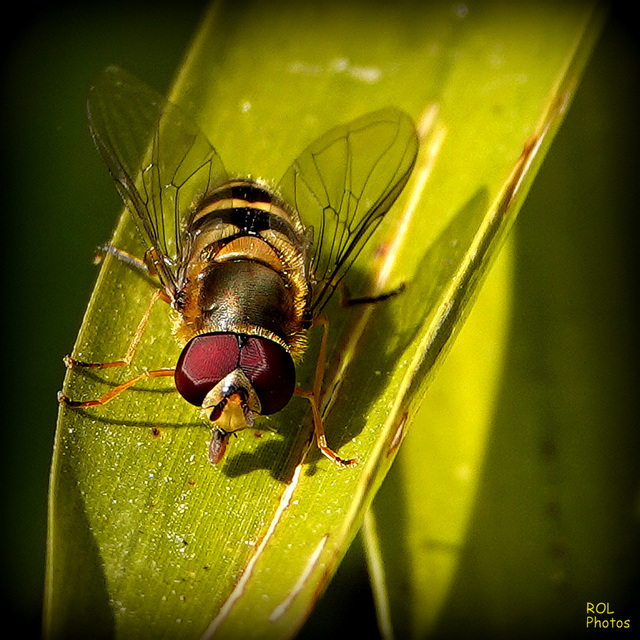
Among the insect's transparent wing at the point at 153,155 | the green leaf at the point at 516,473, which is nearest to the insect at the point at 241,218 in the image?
the insect's transparent wing at the point at 153,155

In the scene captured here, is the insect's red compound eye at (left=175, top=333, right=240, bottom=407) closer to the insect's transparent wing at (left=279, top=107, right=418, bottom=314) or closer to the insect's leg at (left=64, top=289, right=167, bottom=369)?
the insect's leg at (left=64, top=289, right=167, bottom=369)

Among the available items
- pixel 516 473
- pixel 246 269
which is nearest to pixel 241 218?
pixel 246 269

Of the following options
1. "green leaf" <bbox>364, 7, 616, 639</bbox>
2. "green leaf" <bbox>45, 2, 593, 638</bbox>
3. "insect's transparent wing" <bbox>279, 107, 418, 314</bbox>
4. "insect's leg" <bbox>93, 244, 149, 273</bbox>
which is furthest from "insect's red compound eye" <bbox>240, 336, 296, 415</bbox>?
"green leaf" <bbox>364, 7, 616, 639</bbox>

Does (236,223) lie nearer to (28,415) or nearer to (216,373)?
(216,373)

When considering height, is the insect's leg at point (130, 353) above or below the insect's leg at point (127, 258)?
below

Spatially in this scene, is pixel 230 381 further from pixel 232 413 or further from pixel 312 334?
pixel 312 334

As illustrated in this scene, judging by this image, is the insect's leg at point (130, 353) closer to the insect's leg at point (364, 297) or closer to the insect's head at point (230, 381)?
the insect's head at point (230, 381)

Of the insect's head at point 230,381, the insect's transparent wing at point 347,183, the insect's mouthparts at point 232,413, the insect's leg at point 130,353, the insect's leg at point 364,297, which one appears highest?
the insect's transparent wing at point 347,183
